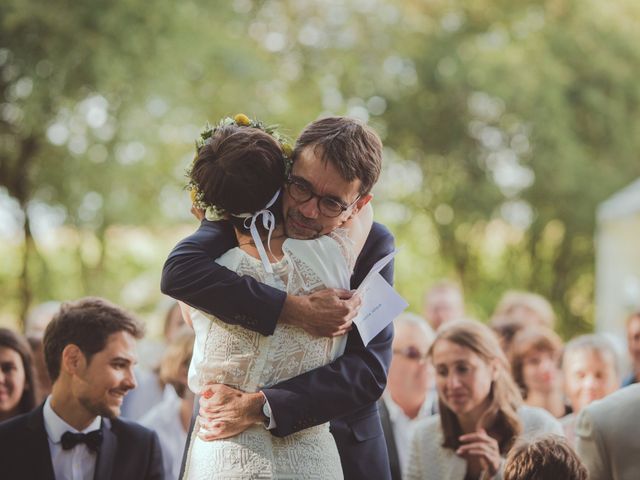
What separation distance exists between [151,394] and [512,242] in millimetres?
14865

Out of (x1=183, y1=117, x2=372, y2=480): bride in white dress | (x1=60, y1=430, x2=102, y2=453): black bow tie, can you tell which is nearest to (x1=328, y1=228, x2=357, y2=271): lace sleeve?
(x1=183, y1=117, x2=372, y2=480): bride in white dress

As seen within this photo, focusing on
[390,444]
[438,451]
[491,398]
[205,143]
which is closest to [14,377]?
[390,444]

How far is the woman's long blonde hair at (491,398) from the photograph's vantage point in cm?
464

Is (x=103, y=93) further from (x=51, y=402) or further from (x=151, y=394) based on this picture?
(x=51, y=402)

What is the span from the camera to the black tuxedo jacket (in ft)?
13.3

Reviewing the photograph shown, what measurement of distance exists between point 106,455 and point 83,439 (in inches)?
5.0

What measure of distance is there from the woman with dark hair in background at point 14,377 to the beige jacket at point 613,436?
295 centimetres

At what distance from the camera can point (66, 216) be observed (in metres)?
14.0

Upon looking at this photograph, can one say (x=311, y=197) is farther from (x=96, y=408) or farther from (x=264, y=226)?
(x=96, y=408)

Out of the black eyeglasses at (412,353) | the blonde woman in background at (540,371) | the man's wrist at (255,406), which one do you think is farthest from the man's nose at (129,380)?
the blonde woman in background at (540,371)

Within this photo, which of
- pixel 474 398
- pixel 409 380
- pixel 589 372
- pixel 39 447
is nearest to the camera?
pixel 39 447

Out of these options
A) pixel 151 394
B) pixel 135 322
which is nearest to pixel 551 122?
pixel 151 394

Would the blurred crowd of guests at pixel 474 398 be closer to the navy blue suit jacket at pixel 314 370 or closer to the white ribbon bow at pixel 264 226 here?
the navy blue suit jacket at pixel 314 370

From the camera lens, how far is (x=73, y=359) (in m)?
4.19
